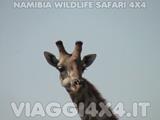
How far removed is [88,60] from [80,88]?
15cm

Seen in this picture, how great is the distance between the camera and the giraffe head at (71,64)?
178 cm

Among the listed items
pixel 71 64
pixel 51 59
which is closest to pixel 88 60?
pixel 71 64

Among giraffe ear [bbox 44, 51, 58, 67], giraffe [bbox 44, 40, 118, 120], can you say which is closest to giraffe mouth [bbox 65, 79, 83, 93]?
giraffe [bbox 44, 40, 118, 120]

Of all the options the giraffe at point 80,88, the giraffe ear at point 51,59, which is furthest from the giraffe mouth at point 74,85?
the giraffe ear at point 51,59

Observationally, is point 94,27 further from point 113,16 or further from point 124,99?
point 124,99

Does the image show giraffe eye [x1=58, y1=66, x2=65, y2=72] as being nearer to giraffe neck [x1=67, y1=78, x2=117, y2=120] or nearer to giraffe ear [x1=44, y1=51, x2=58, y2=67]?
giraffe ear [x1=44, y1=51, x2=58, y2=67]

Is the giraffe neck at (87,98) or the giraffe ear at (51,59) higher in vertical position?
the giraffe ear at (51,59)

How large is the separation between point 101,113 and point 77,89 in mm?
178

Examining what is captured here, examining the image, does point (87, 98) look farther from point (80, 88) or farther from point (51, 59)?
point (51, 59)

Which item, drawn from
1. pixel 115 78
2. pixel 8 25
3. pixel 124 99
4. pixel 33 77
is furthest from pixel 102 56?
pixel 8 25

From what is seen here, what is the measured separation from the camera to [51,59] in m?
1.81

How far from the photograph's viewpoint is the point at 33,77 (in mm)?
1818

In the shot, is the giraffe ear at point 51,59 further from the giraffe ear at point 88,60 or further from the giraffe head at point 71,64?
the giraffe ear at point 88,60

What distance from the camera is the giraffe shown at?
5.83ft
